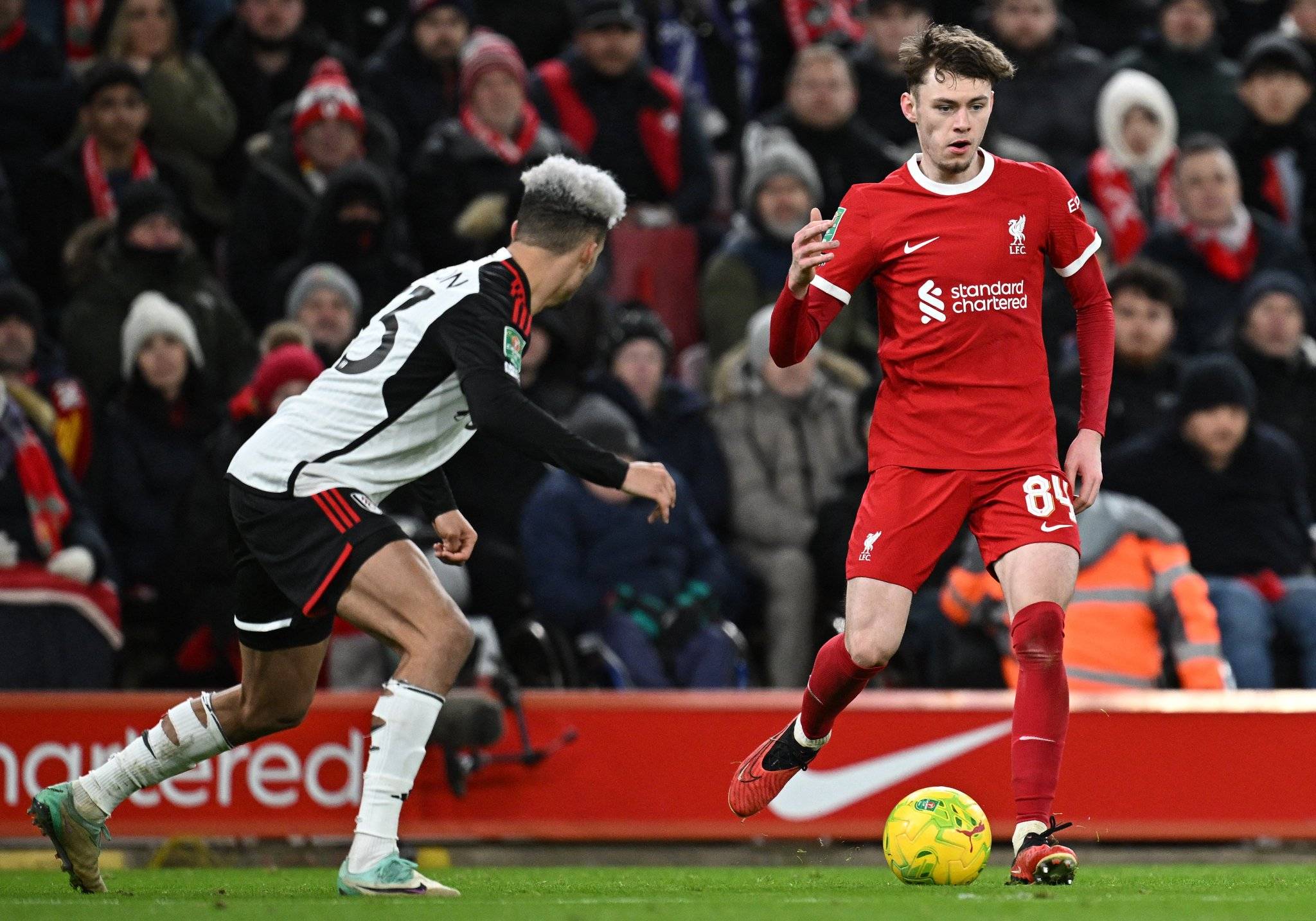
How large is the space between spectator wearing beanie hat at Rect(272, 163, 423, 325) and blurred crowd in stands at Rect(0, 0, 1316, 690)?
22mm

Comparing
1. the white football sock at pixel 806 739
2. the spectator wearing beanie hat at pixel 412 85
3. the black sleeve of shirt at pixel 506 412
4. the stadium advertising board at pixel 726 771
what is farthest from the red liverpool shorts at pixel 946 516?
the spectator wearing beanie hat at pixel 412 85

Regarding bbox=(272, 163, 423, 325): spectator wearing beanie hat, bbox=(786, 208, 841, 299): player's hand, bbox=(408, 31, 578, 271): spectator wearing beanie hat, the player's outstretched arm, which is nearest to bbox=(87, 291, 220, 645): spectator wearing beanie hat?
bbox=(272, 163, 423, 325): spectator wearing beanie hat

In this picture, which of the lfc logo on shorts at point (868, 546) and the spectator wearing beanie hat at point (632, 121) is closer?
the lfc logo on shorts at point (868, 546)

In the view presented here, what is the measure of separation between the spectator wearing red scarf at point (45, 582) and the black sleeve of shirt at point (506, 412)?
4.23 m

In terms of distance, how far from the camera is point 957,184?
21.5 feet

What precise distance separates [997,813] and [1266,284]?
3982 mm

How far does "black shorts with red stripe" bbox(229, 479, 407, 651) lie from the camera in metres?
6.23

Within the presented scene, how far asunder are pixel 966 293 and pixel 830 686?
1.34 m

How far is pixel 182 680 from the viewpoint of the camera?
33.8ft

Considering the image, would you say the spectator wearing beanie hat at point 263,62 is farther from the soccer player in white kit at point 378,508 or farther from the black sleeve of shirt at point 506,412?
the black sleeve of shirt at point 506,412

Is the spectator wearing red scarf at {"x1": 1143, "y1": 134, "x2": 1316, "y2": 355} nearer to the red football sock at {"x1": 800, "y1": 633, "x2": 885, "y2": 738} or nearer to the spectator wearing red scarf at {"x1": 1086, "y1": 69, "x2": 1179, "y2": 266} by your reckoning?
the spectator wearing red scarf at {"x1": 1086, "y1": 69, "x2": 1179, "y2": 266}

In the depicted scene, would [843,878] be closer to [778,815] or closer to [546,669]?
[778,815]

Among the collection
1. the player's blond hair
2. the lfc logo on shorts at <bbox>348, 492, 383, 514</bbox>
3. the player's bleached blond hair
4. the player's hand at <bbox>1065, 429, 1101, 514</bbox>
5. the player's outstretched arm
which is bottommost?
the lfc logo on shorts at <bbox>348, 492, 383, 514</bbox>

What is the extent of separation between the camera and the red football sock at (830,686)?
663 centimetres
